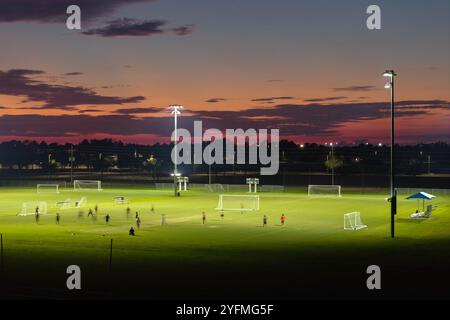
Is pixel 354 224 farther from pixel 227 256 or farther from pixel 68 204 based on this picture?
pixel 68 204

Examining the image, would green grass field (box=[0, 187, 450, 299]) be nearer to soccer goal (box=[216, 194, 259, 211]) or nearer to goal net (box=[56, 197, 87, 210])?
soccer goal (box=[216, 194, 259, 211])

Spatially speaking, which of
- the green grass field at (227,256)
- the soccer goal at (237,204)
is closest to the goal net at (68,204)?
the green grass field at (227,256)

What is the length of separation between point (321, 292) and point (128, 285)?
22.3ft

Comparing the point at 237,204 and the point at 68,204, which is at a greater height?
the point at 68,204

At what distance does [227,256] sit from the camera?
31891 mm

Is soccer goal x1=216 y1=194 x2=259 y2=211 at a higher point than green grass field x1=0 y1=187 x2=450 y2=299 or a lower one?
lower

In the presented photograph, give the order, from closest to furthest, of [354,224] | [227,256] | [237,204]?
[227,256] → [354,224] → [237,204]

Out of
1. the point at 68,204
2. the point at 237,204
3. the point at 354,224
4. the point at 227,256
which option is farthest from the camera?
the point at 237,204

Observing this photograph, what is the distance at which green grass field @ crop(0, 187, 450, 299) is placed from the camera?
2281 centimetres

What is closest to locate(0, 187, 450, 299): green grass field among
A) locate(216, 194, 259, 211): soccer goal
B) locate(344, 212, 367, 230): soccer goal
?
locate(344, 212, 367, 230): soccer goal

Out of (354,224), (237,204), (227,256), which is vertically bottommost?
(237,204)

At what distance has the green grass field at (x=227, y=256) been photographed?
22812mm

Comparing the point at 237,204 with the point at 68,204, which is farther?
the point at 237,204

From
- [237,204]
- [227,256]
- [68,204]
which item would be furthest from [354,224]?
[68,204]
